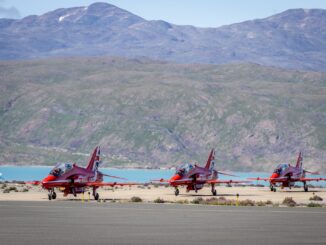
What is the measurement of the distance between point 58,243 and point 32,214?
1436 centimetres

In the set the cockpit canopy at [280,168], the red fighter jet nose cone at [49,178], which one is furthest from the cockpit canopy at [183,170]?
the red fighter jet nose cone at [49,178]

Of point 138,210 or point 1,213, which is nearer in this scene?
point 1,213

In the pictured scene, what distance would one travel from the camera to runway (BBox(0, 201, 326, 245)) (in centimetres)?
2644

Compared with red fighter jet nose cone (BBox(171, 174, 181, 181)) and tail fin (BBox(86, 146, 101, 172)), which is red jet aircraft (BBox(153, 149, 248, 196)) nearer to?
red fighter jet nose cone (BBox(171, 174, 181, 181))

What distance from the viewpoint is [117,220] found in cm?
3519

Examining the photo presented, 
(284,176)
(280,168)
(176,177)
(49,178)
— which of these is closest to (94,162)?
(49,178)

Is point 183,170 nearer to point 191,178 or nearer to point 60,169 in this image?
point 191,178

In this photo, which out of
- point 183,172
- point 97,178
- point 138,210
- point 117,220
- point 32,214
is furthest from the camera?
point 183,172

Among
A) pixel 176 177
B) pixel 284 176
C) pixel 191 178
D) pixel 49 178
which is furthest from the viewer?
pixel 284 176

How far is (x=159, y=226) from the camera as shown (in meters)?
32.0

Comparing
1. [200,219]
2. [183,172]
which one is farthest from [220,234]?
[183,172]

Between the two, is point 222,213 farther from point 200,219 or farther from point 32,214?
point 32,214

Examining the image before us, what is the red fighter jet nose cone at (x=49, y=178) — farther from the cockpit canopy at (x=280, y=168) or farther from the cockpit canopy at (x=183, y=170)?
the cockpit canopy at (x=280, y=168)

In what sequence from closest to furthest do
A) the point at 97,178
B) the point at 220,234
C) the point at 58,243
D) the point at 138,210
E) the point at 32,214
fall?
the point at 58,243 < the point at 220,234 < the point at 32,214 < the point at 138,210 < the point at 97,178
